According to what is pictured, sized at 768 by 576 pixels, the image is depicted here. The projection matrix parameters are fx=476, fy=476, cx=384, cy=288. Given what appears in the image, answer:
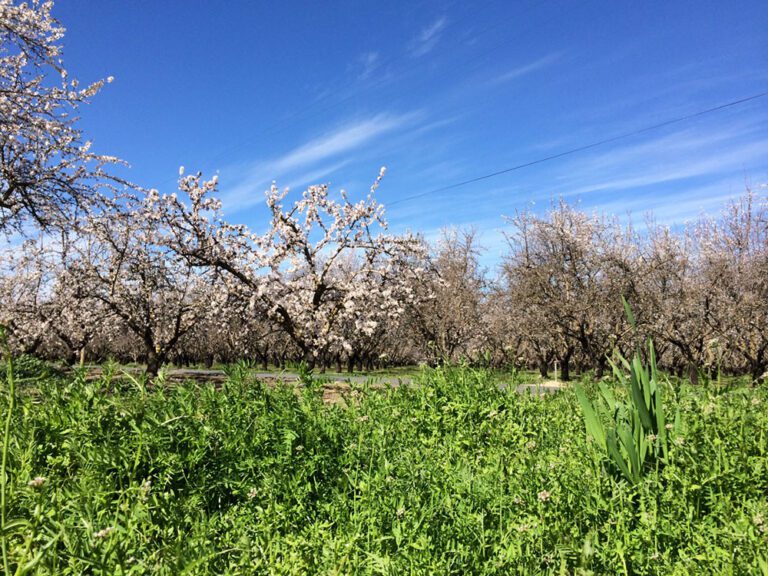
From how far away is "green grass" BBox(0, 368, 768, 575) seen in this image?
2.27 metres

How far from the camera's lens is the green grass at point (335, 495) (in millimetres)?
2268

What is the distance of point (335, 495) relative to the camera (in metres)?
3.03

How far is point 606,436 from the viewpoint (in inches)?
135

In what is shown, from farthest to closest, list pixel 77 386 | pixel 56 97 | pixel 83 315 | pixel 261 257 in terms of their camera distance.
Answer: pixel 83 315 → pixel 261 257 → pixel 56 97 → pixel 77 386

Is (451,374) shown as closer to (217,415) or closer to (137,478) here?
(217,415)

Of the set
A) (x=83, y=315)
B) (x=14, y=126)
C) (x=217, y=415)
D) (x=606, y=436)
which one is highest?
(x=14, y=126)

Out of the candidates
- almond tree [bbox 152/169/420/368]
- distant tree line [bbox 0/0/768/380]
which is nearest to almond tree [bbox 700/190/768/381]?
distant tree line [bbox 0/0/768/380]

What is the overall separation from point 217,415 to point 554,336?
66.9 ft

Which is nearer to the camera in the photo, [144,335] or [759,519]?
[759,519]

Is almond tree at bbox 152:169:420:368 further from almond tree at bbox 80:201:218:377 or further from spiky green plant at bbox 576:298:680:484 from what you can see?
spiky green plant at bbox 576:298:680:484

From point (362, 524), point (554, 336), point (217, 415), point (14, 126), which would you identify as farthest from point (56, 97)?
point (554, 336)

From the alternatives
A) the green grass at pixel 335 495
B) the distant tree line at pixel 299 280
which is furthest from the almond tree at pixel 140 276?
the green grass at pixel 335 495

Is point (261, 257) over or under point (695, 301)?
over

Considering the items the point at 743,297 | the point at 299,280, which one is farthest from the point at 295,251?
the point at 743,297
